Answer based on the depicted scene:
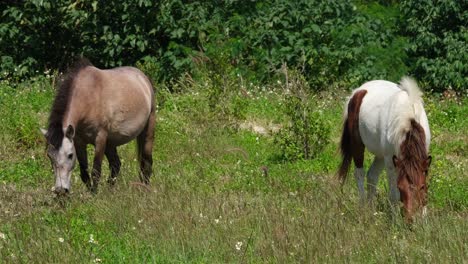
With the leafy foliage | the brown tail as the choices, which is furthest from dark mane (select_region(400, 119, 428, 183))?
the leafy foliage

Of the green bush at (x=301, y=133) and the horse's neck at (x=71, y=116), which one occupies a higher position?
the horse's neck at (x=71, y=116)

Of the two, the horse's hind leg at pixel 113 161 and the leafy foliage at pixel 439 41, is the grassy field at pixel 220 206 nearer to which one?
the horse's hind leg at pixel 113 161

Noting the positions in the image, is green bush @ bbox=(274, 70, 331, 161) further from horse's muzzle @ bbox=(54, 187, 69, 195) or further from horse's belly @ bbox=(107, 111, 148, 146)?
horse's muzzle @ bbox=(54, 187, 69, 195)

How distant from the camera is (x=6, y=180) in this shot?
39.8 feet

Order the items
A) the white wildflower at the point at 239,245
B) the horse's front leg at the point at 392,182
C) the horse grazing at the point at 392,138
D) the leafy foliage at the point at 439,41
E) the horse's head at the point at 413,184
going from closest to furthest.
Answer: the white wildflower at the point at 239,245, the horse's head at the point at 413,184, the horse grazing at the point at 392,138, the horse's front leg at the point at 392,182, the leafy foliage at the point at 439,41

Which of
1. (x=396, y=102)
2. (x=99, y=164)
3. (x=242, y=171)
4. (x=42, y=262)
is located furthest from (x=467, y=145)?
(x=42, y=262)

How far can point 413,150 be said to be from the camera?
8.71m

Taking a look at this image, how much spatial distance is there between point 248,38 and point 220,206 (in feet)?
31.8

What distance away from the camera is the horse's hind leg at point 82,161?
1108cm

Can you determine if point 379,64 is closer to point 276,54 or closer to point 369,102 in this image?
point 276,54

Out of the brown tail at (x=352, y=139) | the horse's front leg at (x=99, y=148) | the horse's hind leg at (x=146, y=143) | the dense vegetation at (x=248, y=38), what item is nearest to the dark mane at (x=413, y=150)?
the brown tail at (x=352, y=139)

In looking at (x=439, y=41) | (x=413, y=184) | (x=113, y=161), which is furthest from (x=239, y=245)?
(x=439, y=41)

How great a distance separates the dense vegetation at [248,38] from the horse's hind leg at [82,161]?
604 centimetres

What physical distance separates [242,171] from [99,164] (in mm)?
1938
